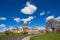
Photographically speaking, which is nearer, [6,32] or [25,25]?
[6,32]

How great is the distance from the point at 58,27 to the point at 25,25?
69.5 meters

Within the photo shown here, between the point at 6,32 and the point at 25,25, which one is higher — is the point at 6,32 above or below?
below

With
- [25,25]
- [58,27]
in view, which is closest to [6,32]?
[58,27]

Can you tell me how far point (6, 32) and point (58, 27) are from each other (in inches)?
1114

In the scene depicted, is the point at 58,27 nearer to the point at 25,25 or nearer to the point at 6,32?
the point at 6,32

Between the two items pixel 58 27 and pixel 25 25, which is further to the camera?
pixel 25 25

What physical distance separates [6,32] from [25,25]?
66064 millimetres

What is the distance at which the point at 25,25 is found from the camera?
496ft

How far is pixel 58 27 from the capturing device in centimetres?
8444

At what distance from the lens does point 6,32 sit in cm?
8562
